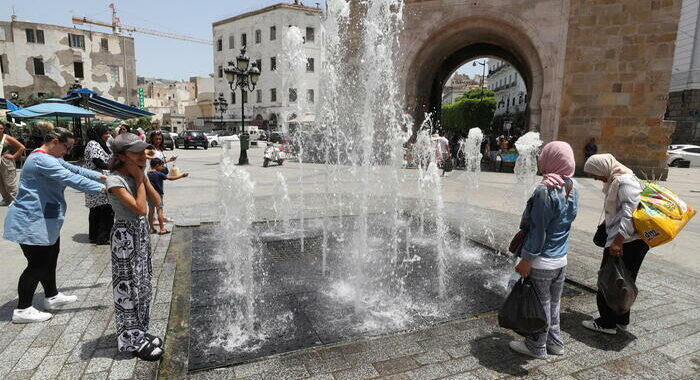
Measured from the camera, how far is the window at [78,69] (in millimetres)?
36688

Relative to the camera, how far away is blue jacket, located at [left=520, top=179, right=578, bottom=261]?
239 cm

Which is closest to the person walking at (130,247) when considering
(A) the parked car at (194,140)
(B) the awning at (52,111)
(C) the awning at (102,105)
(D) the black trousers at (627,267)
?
(D) the black trousers at (627,267)

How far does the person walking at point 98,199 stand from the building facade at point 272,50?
33.9 metres

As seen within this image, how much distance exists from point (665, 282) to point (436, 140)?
921 cm

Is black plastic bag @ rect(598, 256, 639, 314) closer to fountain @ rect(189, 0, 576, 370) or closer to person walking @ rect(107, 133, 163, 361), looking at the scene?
fountain @ rect(189, 0, 576, 370)

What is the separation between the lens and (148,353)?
2.51m

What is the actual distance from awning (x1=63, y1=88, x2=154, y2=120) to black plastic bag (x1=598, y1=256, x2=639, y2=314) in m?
14.7

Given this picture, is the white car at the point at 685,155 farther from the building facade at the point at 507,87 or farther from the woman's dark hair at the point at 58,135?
the building facade at the point at 507,87

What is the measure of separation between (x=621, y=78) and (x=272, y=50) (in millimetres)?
35038

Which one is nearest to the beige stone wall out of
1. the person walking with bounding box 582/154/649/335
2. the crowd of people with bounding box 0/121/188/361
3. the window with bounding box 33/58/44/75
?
the person walking with bounding box 582/154/649/335

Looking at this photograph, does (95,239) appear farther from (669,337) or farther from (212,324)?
(669,337)

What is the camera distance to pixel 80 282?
12.5ft

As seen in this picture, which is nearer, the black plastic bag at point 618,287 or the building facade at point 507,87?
the black plastic bag at point 618,287

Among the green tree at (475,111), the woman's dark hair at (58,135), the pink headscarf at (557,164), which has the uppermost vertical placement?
the green tree at (475,111)
